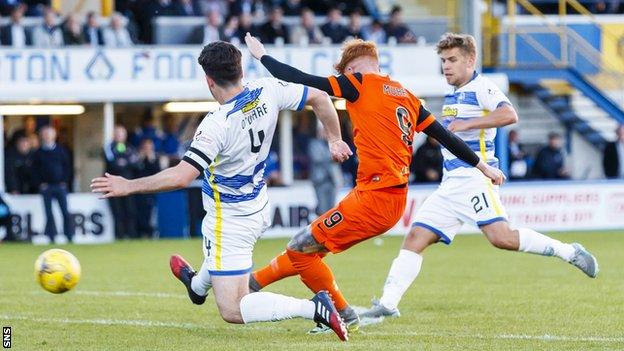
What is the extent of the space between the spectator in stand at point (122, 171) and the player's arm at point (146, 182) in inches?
556

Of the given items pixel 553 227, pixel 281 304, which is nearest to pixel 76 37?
pixel 553 227

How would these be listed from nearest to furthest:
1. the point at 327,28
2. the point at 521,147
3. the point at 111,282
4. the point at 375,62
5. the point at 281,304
→ the point at 281,304 < the point at 375,62 < the point at 111,282 < the point at 327,28 < the point at 521,147

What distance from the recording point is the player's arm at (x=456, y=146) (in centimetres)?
938

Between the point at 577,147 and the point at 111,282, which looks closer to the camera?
the point at 111,282

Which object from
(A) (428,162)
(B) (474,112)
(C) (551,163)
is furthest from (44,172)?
(B) (474,112)

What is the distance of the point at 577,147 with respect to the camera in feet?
98.2

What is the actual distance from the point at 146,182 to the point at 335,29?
17.8 meters

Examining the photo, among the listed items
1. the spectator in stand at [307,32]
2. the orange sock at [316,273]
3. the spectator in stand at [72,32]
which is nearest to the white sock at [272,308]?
the orange sock at [316,273]

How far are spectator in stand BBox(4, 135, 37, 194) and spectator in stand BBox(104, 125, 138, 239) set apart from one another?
51.3 inches

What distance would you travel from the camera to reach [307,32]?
25.5 metres

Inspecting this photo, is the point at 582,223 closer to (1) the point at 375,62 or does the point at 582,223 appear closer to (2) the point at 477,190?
(2) the point at 477,190

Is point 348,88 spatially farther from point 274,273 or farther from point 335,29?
point 335,29

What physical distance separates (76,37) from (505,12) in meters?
11.5

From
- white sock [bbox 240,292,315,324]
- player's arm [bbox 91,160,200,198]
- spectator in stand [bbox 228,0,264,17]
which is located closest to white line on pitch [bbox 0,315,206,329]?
white sock [bbox 240,292,315,324]
